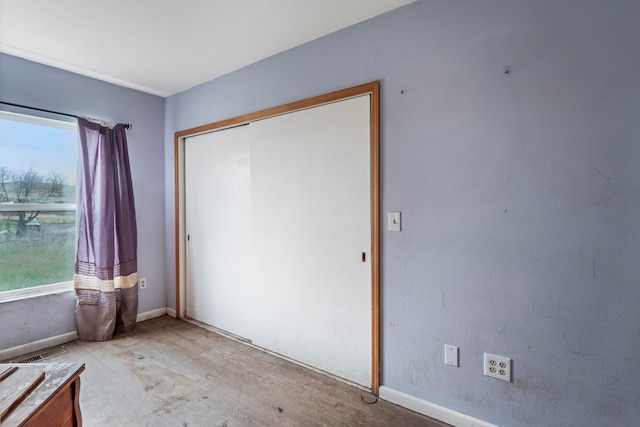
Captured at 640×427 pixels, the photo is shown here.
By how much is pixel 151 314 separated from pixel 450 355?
307 cm

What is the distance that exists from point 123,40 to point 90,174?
1255 mm

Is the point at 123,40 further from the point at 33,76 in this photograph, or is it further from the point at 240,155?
the point at 240,155

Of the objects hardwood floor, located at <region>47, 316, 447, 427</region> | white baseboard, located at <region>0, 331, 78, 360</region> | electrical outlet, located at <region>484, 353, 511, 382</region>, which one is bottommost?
hardwood floor, located at <region>47, 316, 447, 427</region>

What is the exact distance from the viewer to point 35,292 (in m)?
2.75

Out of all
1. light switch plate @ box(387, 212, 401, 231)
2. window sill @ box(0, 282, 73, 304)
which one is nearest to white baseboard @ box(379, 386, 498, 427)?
light switch plate @ box(387, 212, 401, 231)

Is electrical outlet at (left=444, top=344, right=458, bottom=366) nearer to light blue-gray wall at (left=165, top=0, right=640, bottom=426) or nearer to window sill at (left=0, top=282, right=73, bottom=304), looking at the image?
light blue-gray wall at (left=165, top=0, right=640, bottom=426)

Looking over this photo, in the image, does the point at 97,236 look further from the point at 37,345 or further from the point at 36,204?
the point at 37,345

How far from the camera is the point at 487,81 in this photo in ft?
5.47

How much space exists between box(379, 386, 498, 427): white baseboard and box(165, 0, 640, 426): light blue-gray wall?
4cm

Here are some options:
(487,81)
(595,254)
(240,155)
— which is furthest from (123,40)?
(595,254)

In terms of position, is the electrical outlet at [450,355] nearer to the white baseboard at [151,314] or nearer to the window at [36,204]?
the white baseboard at [151,314]

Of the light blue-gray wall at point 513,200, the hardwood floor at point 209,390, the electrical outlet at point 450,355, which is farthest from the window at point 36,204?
the electrical outlet at point 450,355

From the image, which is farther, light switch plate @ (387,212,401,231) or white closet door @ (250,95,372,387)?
white closet door @ (250,95,372,387)

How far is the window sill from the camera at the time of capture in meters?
2.60
